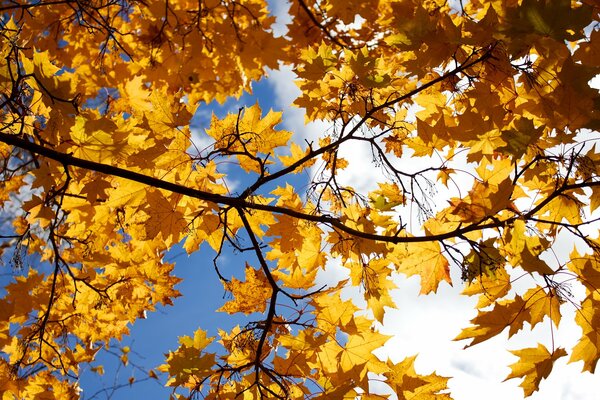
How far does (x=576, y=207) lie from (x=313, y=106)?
1.49 meters

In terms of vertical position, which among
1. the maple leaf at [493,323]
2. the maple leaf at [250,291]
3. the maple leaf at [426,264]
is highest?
the maple leaf at [250,291]

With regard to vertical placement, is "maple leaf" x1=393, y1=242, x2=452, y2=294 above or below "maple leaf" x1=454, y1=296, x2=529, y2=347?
above

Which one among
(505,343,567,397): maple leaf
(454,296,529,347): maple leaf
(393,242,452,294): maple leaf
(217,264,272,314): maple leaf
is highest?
(217,264,272,314): maple leaf

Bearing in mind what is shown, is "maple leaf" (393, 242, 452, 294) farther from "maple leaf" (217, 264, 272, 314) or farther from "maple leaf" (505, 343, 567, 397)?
"maple leaf" (217, 264, 272, 314)

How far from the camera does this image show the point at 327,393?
6.41 ft

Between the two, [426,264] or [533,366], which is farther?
[426,264]

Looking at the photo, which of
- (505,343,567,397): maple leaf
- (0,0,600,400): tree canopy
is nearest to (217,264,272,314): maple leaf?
(0,0,600,400): tree canopy

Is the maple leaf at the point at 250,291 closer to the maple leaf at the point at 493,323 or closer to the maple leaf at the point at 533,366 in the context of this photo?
the maple leaf at the point at 493,323

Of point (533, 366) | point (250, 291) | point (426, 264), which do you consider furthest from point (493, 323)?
point (250, 291)

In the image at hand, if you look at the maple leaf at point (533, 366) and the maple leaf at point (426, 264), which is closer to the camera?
the maple leaf at point (533, 366)

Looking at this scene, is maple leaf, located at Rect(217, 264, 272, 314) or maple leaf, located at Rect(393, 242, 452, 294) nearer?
maple leaf, located at Rect(393, 242, 452, 294)

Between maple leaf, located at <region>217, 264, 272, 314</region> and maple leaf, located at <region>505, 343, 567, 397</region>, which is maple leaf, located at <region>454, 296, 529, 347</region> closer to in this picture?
maple leaf, located at <region>505, 343, 567, 397</region>

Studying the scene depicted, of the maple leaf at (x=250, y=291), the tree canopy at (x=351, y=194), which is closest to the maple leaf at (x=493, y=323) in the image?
the tree canopy at (x=351, y=194)

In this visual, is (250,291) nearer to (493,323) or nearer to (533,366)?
(493,323)
